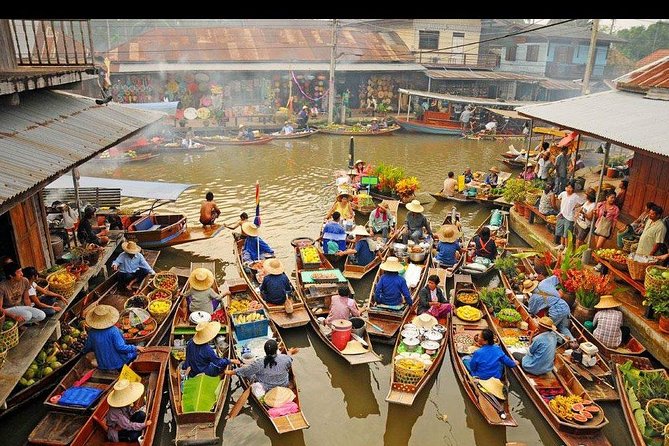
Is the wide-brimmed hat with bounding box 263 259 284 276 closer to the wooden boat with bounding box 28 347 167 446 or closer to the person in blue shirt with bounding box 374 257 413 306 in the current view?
the person in blue shirt with bounding box 374 257 413 306

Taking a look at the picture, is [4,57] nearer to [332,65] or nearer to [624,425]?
[624,425]

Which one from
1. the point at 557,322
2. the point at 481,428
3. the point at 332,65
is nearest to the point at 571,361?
the point at 557,322

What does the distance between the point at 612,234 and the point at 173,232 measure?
38.6 ft

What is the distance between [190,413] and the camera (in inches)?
281

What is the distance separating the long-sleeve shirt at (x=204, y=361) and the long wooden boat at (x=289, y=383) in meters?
0.54

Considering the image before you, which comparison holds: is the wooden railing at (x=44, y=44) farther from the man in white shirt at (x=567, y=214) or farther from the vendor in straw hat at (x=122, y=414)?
the man in white shirt at (x=567, y=214)

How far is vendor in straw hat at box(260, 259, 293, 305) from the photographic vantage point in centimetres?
1039

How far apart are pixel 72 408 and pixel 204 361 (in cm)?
194

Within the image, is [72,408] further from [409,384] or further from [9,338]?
[409,384]

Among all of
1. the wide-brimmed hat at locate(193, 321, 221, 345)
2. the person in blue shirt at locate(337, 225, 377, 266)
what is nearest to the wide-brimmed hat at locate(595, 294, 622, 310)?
the person in blue shirt at locate(337, 225, 377, 266)

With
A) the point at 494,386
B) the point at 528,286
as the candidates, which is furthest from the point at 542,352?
the point at 528,286

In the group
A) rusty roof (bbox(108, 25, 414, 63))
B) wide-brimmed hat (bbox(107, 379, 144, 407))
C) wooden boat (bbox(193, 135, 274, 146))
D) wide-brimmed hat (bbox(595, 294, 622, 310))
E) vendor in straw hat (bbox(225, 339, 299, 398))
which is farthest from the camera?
rusty roof (bbox(108, 25, 414, 63))

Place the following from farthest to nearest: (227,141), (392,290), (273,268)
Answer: (227,141)
(273,268)
(392,290)

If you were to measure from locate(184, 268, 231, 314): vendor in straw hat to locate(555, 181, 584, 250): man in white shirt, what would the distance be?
29.8 ft
